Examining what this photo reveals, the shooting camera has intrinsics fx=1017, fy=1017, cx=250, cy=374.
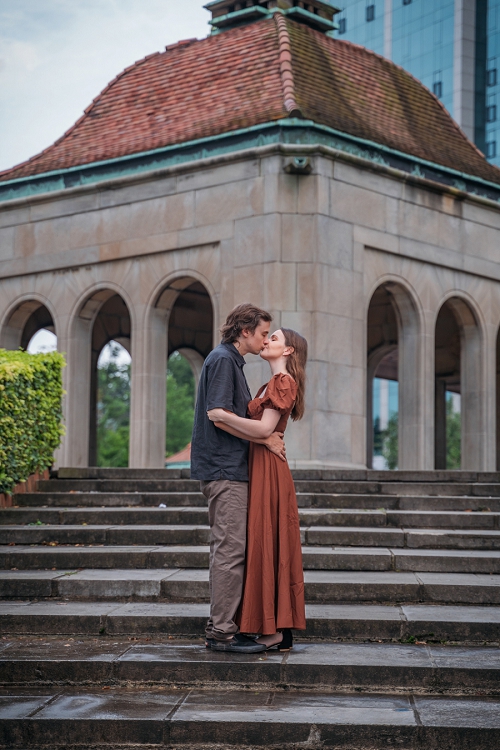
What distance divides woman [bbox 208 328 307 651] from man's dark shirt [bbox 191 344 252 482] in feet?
0.24

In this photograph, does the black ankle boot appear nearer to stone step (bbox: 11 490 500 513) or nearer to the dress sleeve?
the dress sleeve

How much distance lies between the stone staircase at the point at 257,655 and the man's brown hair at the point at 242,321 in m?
1.92

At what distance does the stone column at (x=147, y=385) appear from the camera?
17.9m

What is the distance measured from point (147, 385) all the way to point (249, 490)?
38.4 ft

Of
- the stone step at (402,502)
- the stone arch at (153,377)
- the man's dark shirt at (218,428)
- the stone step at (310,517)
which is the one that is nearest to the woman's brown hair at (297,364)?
the man's dark shirt at (218,428)

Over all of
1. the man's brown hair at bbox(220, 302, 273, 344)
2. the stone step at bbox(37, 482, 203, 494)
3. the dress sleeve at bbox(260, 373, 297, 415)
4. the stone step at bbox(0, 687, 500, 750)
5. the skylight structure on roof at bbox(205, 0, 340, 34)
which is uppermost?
the skylight structure on roof at bbox(205, 0, 340, 34)

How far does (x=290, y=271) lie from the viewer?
16.3 m

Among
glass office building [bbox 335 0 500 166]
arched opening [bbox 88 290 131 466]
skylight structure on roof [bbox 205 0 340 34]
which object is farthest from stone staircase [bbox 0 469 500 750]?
glass office building [bbox 335 0 500 166]

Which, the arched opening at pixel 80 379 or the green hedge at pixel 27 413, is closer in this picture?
the green hedge at pixel 27 413

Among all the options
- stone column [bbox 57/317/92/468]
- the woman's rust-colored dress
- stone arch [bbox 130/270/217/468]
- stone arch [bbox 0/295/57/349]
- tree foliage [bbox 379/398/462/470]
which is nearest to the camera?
the woman's rust-colored dress

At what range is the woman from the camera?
610 cm

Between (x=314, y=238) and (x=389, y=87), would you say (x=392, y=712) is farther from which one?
(x=389, y=87)

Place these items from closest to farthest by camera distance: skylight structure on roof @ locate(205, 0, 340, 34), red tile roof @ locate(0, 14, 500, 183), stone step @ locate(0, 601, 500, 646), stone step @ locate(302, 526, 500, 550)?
stone step @ locate(0, 601, 500, 646) → stone step @ locate(302, 526, 500, 550) → red tile roof @ locate(0, 14, 500, 183) → skylight structure on roof @ locate(205, 0, 340, 34)

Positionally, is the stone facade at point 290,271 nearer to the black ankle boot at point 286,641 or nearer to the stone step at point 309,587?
the stone step at point 309,587
